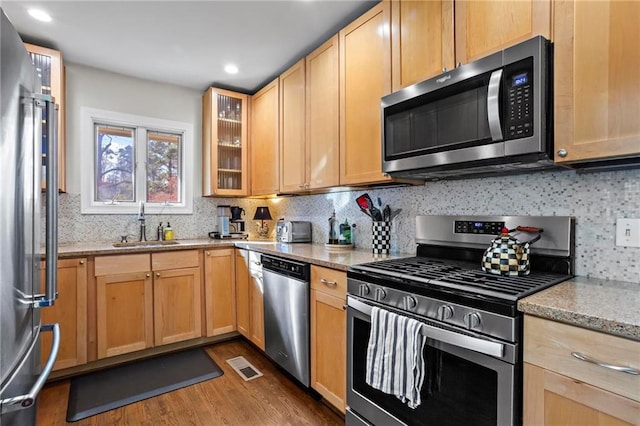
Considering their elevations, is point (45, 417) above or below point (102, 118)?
below

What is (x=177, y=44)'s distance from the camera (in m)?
2.55

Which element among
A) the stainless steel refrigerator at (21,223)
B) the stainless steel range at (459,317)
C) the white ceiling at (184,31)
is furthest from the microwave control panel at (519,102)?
the stainless steel refrigerator at (21,223)

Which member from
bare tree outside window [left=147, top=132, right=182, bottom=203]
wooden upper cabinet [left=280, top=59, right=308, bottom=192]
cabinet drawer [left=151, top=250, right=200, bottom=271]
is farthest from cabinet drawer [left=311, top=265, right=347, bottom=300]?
bare tree outside window [left=147, top=132, right=182, bottom=203]

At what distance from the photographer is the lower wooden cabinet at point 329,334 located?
→ 1810mm

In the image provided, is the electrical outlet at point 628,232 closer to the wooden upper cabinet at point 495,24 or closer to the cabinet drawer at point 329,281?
the wooden upper cabinet at point 495,24

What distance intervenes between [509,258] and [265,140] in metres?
2.43

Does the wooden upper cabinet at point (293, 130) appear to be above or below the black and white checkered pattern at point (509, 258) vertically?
above

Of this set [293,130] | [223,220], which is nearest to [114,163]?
[223,220]

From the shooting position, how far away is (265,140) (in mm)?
3223

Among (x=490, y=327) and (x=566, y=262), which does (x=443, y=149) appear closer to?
(x=566, y=262)

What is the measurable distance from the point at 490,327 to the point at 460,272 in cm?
40

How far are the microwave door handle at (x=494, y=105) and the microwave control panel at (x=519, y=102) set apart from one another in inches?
1.3

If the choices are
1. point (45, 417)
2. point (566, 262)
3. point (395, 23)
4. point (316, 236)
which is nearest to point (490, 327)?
point (566, 262)

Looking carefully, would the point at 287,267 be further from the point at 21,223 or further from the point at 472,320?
the point at 21,223
